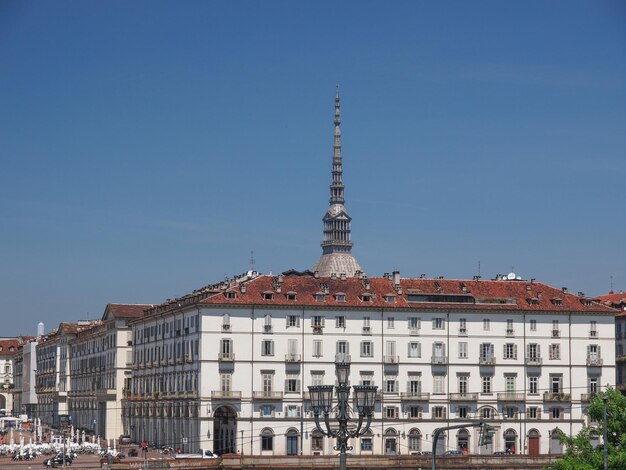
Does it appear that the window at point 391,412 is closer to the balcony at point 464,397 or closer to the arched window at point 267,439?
the balcony at point 464,397

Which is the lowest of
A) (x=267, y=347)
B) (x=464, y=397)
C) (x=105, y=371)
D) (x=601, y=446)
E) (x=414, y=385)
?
(x=601, y=446)

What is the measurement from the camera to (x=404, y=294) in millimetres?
138875

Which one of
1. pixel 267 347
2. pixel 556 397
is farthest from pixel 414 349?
pixel 556 397

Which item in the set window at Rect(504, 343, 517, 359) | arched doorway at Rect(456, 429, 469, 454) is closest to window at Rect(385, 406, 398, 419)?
arched doorway at Rect(456, 429, 469, 454)

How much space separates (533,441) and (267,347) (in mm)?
26660

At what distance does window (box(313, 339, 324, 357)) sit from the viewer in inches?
5281

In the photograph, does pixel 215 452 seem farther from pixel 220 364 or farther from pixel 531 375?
pixel 531 375

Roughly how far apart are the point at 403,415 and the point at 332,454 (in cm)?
828

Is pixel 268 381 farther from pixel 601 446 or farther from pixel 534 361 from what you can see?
pixel 601 446

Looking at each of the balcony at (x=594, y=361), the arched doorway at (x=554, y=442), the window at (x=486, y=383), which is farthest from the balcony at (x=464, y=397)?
the balcony at (x=594, y=361)

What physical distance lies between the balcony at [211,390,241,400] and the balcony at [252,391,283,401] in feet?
5.04

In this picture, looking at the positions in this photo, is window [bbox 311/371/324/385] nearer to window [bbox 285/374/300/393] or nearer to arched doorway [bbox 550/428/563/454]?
window [bbox 285/374/300/393]

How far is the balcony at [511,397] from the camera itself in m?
137

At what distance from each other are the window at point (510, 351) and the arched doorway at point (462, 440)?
814cm
